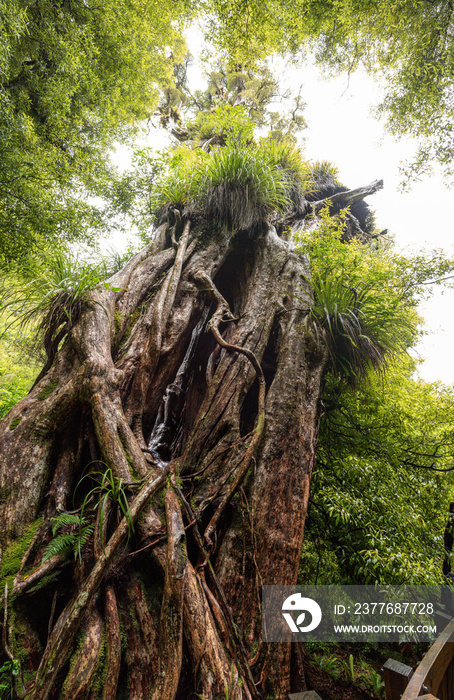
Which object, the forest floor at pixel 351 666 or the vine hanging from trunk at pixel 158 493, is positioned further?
the forest floor at pixel 351 666

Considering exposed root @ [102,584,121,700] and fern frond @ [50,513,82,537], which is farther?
fern frond @ [50,513,82,537]

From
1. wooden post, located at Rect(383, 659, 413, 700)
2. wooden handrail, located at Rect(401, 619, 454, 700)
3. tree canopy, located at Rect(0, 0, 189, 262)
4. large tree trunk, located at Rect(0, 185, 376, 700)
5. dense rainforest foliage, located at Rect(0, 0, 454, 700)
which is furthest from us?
tree canopy, located at Rect(0, 0, 189, 262)

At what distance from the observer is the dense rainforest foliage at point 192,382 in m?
→ 1.35

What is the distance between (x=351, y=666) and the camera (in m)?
2.74

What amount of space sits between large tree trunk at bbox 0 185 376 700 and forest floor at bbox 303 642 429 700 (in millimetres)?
1288

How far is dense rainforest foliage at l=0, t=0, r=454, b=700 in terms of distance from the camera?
1348 mm

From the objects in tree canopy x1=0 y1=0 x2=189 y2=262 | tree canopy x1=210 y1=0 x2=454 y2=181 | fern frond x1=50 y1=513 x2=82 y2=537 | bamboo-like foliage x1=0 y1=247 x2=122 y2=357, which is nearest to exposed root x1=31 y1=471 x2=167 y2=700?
fern frond x1=50 y1=513 x2=82 y2=537

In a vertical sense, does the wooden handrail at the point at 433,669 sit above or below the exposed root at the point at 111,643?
above

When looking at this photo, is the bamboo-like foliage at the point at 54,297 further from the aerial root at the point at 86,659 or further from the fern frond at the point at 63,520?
the aerial root at the point at 86,659

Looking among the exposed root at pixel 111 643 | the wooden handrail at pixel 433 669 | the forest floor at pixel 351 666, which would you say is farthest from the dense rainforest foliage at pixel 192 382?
the forest floor at pixel 351 666

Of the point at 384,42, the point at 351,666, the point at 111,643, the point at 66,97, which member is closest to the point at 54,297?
the point at 111,643

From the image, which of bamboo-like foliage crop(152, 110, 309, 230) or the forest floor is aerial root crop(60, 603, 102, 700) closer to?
the forest floor

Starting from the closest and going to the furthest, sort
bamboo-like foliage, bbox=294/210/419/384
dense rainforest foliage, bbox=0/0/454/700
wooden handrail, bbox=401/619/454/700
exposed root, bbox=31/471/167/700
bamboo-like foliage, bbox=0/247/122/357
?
exposed root, bbox=31/471/167/700 < dense rainforest foliage, bbox=0/0/454/700 < wooden handrail, bbox=401/619/454/700 < bamboo-like foliage, bbox=0/247/122/357 < bamboo-like foliage, bbox=294/210/419/384

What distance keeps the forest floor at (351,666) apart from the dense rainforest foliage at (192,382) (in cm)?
65
